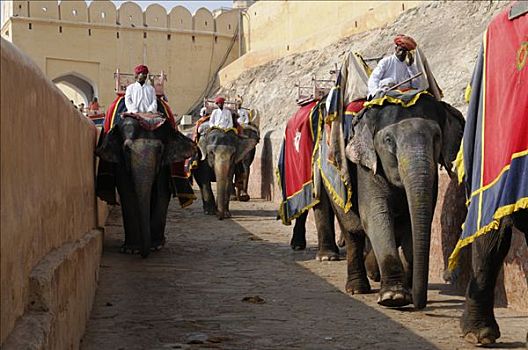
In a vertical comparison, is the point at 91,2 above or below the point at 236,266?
above

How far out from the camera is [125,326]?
539 centimetres

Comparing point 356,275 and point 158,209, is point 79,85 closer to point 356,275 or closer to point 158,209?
point 158,209

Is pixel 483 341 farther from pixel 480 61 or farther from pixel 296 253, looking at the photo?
pixel 296 253

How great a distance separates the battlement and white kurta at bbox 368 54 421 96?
3437 cm

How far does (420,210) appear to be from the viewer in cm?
548

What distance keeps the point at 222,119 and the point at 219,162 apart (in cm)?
117

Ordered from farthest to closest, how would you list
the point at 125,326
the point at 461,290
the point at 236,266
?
the point at 236,266
the point at 461,290
the point at 125,326

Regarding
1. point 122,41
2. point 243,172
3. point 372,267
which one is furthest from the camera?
point 122,41

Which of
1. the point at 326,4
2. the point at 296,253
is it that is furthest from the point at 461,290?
the point at 326,4

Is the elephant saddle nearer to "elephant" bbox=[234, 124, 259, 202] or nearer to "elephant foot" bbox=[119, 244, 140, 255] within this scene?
"elephant foot" bbox=[119, 244, 140, 255]

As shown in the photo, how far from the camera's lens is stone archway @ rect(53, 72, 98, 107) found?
39.6 metres

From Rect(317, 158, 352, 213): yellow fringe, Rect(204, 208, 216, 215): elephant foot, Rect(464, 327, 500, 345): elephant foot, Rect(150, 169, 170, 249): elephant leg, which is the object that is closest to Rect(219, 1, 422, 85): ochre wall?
Rect(204, 208, 216, 215): elephant foot

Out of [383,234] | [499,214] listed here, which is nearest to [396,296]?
[383,234]

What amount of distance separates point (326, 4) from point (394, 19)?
30.0 ft
